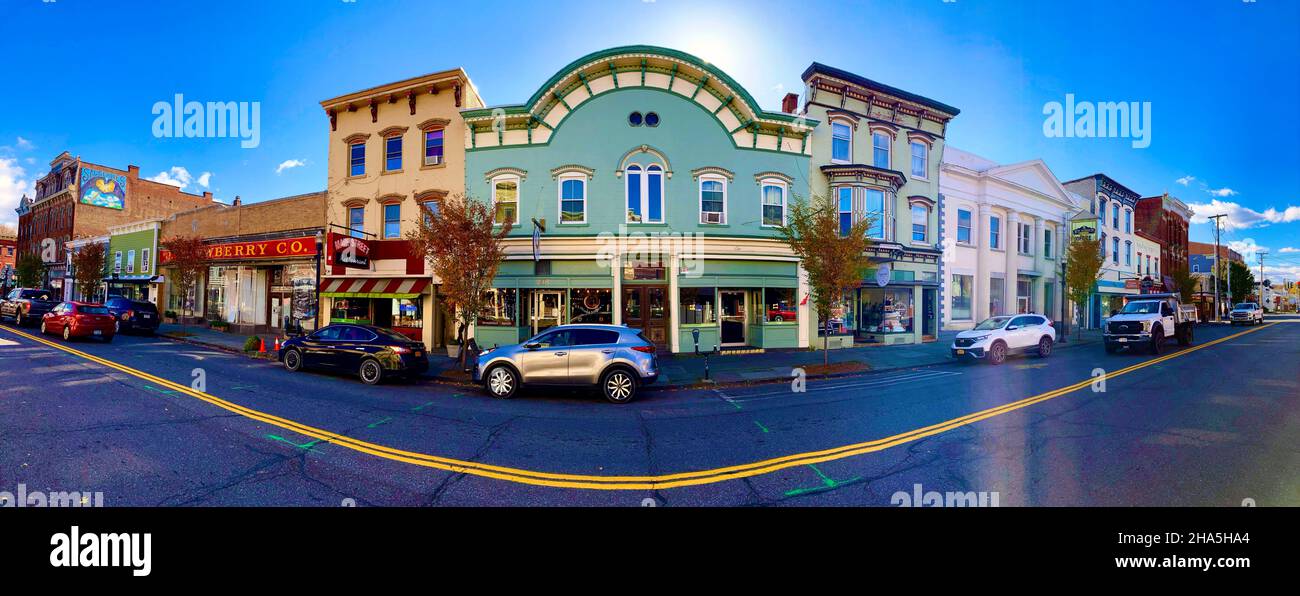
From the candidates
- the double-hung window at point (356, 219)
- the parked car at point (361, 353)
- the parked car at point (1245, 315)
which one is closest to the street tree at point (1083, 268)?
the parked car at point (361, 353)

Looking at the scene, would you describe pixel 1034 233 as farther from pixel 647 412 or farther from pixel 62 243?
pixel 62 243

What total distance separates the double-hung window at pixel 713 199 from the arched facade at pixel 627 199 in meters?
0.04

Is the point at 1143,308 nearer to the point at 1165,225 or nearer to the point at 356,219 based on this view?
the point at 356,219

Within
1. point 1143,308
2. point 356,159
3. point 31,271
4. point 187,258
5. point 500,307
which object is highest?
point 356,159

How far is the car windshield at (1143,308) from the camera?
1752cm

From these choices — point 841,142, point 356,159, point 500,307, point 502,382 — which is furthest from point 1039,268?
point 356,159

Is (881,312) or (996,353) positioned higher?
(881,312)

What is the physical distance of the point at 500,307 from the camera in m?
17.5

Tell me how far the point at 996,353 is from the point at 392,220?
78.1 feet

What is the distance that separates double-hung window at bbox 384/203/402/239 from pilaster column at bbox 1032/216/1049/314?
35.0 m

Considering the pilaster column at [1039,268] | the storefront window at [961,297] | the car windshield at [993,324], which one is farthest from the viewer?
the pilaster column at [1039,268]

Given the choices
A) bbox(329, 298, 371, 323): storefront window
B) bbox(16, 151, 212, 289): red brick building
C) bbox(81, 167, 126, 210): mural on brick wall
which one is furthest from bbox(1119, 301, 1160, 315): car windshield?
bbox(81, 167, 126, 210): mural on brick wall

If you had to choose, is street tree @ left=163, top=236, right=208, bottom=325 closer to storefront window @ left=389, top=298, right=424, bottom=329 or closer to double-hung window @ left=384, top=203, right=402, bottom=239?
double-hung window @ left=384, top=203, right=402, bottom=239

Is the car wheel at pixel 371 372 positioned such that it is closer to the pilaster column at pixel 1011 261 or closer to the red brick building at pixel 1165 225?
the pilaster column at pixel 1011 261
